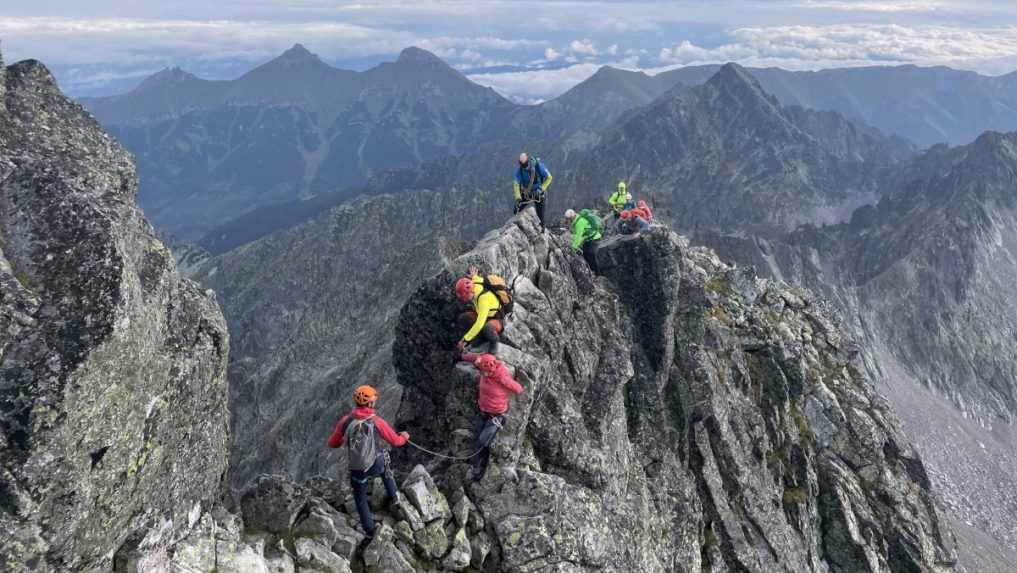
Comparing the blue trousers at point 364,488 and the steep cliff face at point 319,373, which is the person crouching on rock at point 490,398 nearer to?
the blue trousers at point 364,488

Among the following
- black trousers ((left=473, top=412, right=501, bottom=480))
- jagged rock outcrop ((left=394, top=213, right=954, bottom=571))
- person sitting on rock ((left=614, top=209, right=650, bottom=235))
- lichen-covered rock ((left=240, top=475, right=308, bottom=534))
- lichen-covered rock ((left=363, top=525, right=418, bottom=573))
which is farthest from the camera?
person sitting on rock ((left=614, top=209, right=650, bottom=235))

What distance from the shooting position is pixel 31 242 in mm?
15367

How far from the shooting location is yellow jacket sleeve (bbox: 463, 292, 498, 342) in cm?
2305

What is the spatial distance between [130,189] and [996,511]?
171052mm

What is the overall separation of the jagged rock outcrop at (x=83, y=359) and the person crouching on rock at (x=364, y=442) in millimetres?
4958

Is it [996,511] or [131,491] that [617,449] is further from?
[996,511]

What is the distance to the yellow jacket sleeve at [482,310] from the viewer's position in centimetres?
2305

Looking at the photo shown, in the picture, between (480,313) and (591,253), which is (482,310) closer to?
(480,313)

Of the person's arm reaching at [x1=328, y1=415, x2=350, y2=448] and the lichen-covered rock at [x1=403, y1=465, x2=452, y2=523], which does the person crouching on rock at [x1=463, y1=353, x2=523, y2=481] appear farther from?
the person's arm reaching at [x1=328, y1=415, x2=350, y2=448]

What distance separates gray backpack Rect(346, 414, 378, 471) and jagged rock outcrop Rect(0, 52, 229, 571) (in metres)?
5.30

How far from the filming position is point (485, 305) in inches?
908

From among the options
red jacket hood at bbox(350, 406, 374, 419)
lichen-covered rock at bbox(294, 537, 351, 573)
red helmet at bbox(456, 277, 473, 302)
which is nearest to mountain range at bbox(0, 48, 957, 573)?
lichen-covered rock at bbox(294, 537, 351, 573)

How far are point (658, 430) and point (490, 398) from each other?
17758 millimetres

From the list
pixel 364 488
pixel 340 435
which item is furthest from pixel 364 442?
pixel 364 488
